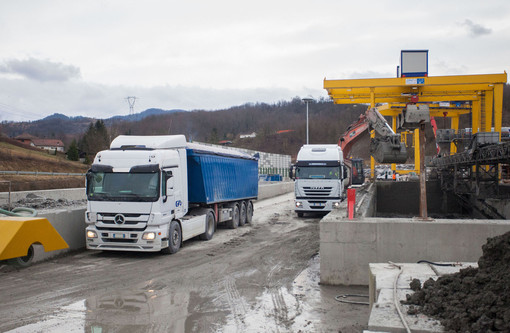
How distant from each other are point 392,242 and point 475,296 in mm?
3916

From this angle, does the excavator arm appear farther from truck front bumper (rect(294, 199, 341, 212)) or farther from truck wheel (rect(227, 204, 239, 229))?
truck wheel (rect(227, 204, 239, 229))

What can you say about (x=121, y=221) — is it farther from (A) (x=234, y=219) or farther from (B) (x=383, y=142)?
(B) (x=383, y=142)

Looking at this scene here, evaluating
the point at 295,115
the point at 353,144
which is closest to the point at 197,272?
the point at 353,144

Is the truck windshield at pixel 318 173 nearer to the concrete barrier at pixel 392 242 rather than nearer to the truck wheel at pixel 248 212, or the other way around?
the truck wheel at pixel 248 212

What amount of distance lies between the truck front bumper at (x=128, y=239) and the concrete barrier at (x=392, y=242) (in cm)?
469

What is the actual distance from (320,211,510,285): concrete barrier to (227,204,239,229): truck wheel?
9371 mm

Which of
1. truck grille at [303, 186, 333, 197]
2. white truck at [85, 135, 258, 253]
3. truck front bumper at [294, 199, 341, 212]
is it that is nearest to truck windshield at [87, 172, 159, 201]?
white truck at [85, 135, 258, 253]

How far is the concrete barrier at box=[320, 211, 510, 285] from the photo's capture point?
8.66 meters

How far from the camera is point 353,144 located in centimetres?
2636

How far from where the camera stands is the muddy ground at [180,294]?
6.76m

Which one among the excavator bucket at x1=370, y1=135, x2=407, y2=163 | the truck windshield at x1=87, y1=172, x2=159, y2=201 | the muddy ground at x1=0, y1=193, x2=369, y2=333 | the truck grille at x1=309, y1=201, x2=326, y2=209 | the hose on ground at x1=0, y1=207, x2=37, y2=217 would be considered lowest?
the muddy ground at x1=0, y1=193, x2=369, y2=333

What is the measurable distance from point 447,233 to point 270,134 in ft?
393

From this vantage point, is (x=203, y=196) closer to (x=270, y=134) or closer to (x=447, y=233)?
(x=447, y=233)

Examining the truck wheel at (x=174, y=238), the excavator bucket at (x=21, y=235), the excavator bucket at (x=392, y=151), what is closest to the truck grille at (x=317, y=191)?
the excavator bucket at (x=392, y=151)
